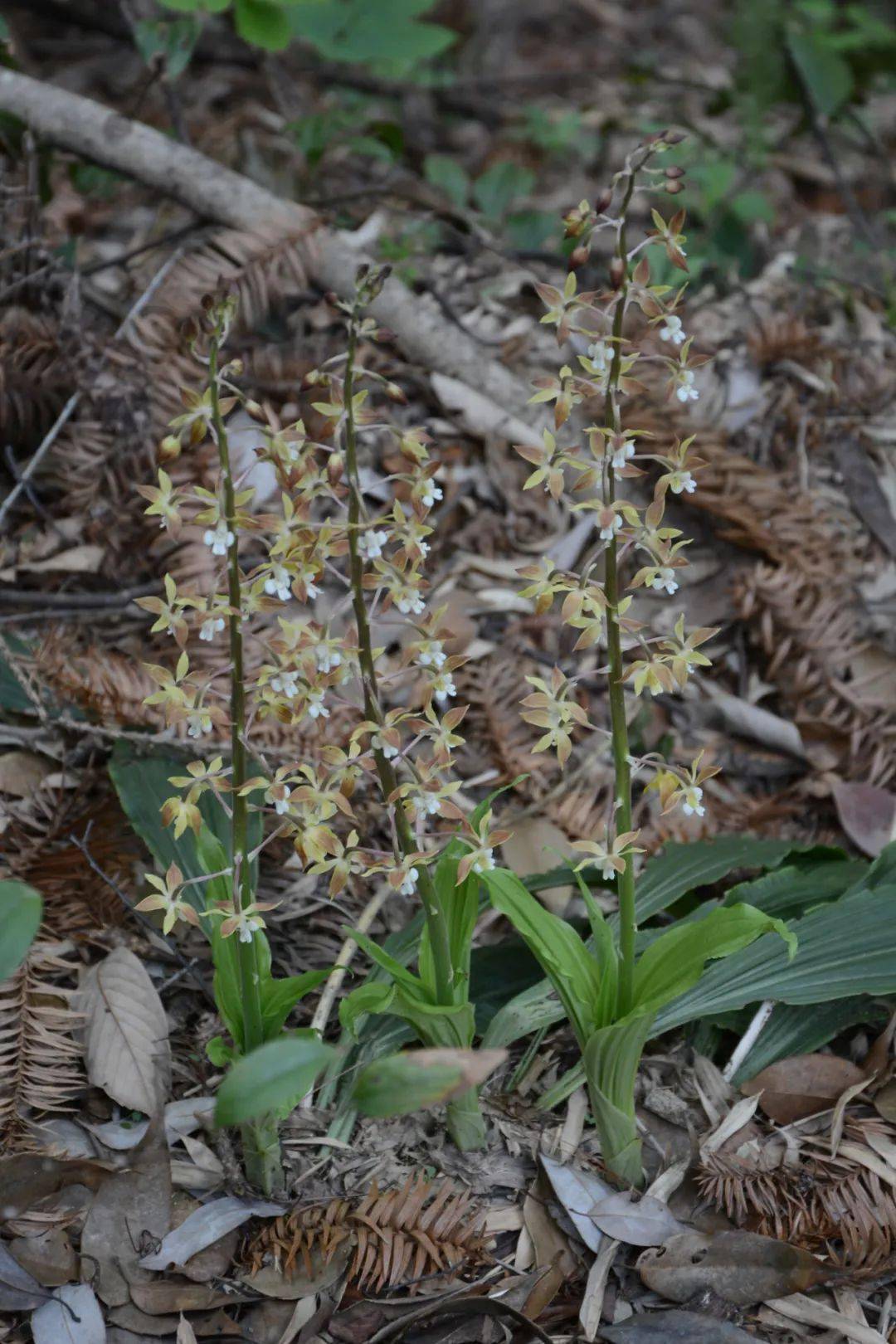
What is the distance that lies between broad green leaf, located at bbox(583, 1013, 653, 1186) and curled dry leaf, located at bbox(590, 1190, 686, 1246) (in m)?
0.05

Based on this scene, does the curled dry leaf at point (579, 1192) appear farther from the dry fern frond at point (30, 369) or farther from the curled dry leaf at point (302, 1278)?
the dry fern frond at point (30, 369)

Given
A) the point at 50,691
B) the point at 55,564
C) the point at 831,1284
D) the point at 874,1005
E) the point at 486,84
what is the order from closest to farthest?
the point at 831,1284
the point at 874,1005
the point at 50,691
the point at 55,564
the point at 486,84

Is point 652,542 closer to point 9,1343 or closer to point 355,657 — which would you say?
point 355,657

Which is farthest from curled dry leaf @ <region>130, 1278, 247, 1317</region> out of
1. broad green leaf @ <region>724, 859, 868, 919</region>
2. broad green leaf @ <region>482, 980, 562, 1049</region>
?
broad green leaf @ <region>724, 859, 868, 919</region>

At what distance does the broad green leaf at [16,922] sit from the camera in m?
1.59

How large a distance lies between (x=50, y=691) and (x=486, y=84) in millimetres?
4207

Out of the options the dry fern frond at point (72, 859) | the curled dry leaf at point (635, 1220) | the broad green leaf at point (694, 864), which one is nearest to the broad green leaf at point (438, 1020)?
the curled dry leaf at point (635, 1220)

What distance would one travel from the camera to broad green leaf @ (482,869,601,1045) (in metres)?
1.95

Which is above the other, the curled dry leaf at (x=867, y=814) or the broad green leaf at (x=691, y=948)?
the broad green leaf at (x=691, y=948)

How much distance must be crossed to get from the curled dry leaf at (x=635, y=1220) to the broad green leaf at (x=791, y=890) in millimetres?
590

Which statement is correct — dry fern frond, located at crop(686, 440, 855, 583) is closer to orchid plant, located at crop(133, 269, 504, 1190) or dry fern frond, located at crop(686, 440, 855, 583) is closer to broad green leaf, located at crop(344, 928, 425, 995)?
orchid plant, located at crop(133, 269, 504, 1190)

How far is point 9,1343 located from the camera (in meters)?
1.84

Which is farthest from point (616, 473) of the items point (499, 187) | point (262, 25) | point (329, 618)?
point (499, 187)

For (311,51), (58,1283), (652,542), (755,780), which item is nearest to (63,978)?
(58,1283)
